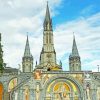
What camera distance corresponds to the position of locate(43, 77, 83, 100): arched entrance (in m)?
63.2

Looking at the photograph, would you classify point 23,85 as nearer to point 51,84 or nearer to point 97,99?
point 51,84

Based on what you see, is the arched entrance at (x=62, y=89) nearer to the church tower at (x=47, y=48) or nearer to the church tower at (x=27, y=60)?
the church tower at (x=27, y=60)

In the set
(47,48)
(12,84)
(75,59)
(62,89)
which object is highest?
(47,48)

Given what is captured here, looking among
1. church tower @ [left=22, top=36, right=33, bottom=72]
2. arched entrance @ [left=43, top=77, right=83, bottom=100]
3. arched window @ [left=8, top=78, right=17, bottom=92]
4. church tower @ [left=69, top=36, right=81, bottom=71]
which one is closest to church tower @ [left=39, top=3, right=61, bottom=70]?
church tower @ [left=22, top=36, right=33, bottom=72]

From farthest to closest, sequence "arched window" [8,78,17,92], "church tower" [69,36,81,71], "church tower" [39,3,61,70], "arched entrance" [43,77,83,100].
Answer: "church tower" [39,3,61,70], "church tower" [69,36,81,71], "arched window" [8,78,17,92], "arched entrance" [43,77,83,100]

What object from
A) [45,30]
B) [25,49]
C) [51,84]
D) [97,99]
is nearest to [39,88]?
[51,84]

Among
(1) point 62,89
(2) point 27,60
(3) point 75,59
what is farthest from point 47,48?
(1) point 62,89

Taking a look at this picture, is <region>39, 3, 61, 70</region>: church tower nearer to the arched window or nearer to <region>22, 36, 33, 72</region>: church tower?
<region>22, 36, 33, 72</region>: church tower

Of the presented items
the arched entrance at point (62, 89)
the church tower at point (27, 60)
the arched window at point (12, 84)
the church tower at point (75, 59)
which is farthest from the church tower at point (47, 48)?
the arched entrance at point (62, 89)

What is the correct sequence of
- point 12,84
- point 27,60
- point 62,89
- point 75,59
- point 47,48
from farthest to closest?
point 47,48 < point 27,60 < point 75,59 < point 12,84 < point 62,89

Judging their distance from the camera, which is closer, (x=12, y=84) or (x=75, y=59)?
(x=12, y=84)

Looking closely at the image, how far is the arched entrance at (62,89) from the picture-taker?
207 ft

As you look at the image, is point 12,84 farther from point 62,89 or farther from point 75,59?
point 75,59

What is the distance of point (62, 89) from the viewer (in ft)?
209
